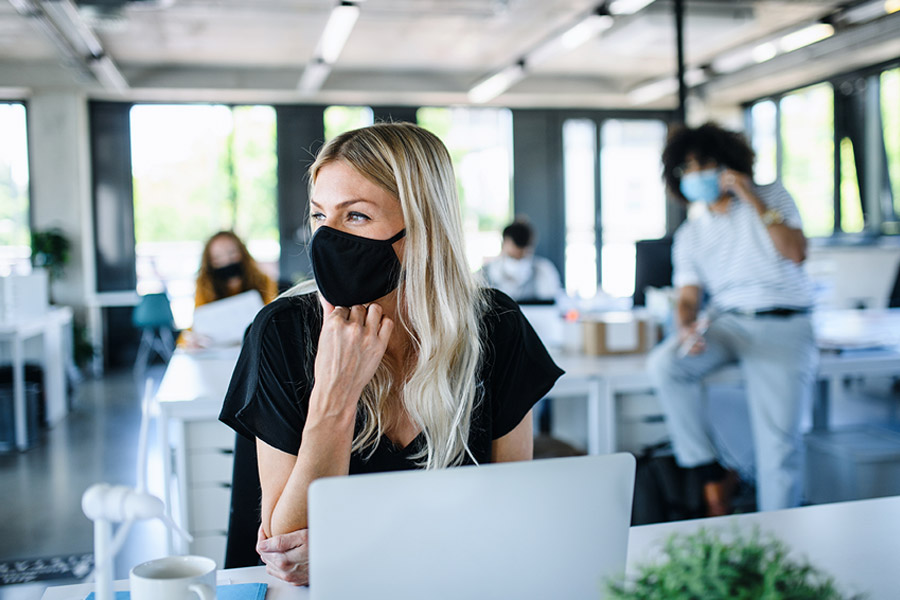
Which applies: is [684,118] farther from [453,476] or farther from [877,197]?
[453,476]

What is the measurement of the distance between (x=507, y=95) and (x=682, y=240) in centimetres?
703

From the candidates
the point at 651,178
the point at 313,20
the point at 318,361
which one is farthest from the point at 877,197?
the point at 318,361

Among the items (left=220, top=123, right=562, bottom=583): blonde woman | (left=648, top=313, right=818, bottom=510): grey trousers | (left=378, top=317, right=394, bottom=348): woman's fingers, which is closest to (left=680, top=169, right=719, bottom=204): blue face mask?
(left=648, top=313, right=818, bottom=510): grey trousers

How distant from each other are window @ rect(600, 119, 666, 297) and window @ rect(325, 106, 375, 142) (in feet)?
10.5

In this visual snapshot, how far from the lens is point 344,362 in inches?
53.4

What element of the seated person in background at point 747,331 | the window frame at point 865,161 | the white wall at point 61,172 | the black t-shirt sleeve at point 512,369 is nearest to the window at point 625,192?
the window frame at point 865,161

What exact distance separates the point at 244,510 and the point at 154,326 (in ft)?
24.4

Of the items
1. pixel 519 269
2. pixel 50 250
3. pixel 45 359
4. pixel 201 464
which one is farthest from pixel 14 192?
pixel 201 464

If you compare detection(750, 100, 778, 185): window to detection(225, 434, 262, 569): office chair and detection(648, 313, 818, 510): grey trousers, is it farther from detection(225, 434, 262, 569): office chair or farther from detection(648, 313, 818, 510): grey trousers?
detection(225, 434, 262, 569): office chair

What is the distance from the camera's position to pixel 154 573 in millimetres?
949

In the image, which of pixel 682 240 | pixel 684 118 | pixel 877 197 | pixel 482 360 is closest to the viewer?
pixel 482 360

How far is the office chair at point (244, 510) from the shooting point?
1551 mm

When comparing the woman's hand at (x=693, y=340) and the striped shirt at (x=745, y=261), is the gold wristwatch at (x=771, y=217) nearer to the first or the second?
the striped shirt at (x=745, y=261)

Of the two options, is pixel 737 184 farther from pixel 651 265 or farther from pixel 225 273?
pixel 225 273
